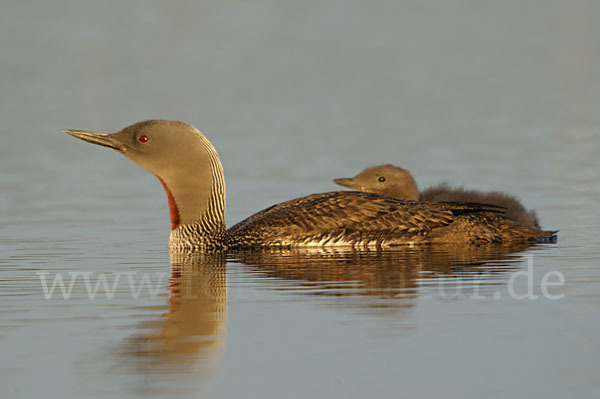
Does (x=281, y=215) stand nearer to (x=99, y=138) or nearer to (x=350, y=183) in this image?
(x=99, y=138)

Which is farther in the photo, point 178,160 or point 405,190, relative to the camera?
point 405,190

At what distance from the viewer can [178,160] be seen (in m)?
8.45

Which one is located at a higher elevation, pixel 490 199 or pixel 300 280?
pixel 490 199

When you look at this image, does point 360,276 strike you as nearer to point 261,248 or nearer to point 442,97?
point 261,248

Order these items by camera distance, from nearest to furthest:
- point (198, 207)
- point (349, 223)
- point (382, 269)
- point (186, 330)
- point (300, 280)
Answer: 1. point (186, 330)
2. point (300, 280)
3. point (382, 269)
4. point (349, 223)
5. point (198, 207)

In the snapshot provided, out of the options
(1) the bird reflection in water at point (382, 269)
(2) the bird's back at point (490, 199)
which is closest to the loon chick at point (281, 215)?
(1) the bird reflection in water at point (382, 269)

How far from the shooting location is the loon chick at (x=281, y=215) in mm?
8219

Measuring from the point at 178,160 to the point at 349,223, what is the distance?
51.1 inches

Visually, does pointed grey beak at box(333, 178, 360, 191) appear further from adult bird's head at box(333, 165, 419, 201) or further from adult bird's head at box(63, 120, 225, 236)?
adult bird's head at box(63, 120, 225, 236)

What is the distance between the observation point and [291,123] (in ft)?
71.6

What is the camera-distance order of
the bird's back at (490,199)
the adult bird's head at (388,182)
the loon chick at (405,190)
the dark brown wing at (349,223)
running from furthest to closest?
the adult bird's head at (388,182)
the loon chick at (405,190)
the bird's back at (490,199)
the dark brown wing at (349,223)

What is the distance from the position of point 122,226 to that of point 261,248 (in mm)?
2159

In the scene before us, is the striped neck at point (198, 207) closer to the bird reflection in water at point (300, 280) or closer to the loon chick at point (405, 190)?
the bird reflection in water at point (300, 280)

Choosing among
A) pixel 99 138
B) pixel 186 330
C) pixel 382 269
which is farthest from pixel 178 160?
pixel 186 330
